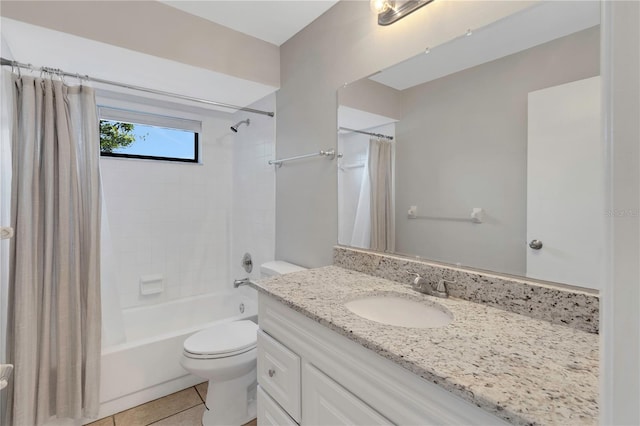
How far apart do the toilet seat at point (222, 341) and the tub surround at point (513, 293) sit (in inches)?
35.9

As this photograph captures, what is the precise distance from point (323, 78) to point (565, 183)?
1.34 m

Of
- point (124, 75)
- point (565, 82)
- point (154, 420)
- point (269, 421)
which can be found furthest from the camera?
point (124, 75)

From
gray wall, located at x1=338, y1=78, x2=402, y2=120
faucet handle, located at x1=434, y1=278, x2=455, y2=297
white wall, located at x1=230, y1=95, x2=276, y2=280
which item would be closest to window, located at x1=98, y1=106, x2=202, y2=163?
white wall, located at x1=230, y1=95, x2=276, y2=280

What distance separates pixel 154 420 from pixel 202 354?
22.7 inches

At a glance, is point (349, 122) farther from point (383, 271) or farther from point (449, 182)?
point (383, 271)

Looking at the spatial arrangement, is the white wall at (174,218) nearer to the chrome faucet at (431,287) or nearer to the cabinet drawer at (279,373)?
the cabinet drawer at (279,373)

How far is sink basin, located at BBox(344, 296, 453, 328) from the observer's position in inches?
42.9

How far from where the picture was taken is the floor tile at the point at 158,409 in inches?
67.9

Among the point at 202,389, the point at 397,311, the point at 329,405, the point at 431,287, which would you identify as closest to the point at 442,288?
the point at 431,287

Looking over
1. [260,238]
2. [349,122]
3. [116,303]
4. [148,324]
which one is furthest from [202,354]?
[349,122]

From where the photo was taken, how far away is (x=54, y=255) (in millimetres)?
1528

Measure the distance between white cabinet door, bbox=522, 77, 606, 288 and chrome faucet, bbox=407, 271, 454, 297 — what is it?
11.1 inches

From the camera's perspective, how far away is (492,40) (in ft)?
3.57

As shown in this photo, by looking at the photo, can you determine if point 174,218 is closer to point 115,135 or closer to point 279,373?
point 115,135
